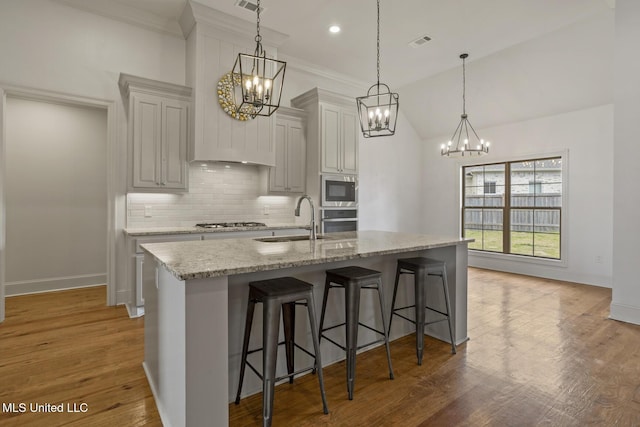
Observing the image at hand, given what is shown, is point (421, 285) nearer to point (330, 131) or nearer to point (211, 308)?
point (211, 308)

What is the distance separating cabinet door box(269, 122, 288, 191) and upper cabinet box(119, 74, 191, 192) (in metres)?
1.18

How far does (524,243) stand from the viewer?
19.6ft

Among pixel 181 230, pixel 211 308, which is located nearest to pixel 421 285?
pixel 211 308

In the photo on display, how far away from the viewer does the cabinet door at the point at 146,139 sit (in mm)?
3730

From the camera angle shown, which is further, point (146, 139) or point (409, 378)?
point (146, 139)

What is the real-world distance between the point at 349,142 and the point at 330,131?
1.33ft

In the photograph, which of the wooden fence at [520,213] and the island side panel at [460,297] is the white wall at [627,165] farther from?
the wooden fence at [520,213]

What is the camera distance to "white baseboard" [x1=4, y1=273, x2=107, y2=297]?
431cm

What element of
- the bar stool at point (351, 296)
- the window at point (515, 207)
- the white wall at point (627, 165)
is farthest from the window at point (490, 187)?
the bar stool at point (351, 296)

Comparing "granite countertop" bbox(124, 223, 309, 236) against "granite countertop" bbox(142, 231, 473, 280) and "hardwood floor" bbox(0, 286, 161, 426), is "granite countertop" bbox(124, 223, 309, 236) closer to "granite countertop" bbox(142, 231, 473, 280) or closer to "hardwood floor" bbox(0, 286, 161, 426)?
"hardwood floor" bbox(0, 286, 161, 426)

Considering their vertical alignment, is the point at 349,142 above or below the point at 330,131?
below

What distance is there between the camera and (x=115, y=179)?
3904mm

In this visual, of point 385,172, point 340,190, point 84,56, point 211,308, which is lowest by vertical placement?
point 211,308

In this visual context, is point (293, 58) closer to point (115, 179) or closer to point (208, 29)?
point (208, 29)
